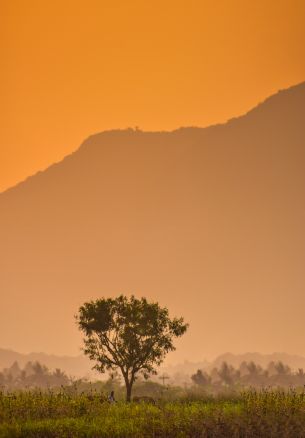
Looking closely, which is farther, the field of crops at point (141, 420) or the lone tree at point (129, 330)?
the lone tree at point (129, 330)

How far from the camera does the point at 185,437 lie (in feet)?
107

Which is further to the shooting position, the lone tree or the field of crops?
the lone tree

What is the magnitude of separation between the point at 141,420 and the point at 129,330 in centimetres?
2588

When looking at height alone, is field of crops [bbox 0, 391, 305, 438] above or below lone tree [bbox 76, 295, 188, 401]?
below

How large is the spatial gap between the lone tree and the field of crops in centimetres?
1935

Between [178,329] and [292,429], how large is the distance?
3004 centimetres

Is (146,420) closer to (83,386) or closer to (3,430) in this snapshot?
(3,430)

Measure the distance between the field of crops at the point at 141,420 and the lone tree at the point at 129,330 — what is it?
762 inches

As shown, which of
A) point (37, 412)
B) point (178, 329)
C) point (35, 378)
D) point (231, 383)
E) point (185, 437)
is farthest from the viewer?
point (35, 378)

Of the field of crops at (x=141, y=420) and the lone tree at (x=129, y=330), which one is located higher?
the lone tree at (x=129, y=330)

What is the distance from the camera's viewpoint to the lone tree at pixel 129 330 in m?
62.3

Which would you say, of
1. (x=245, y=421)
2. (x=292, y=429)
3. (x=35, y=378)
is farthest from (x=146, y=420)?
(x=35, y=378)

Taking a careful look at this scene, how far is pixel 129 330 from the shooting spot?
61969mm

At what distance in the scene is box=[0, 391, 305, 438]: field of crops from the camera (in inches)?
1305
